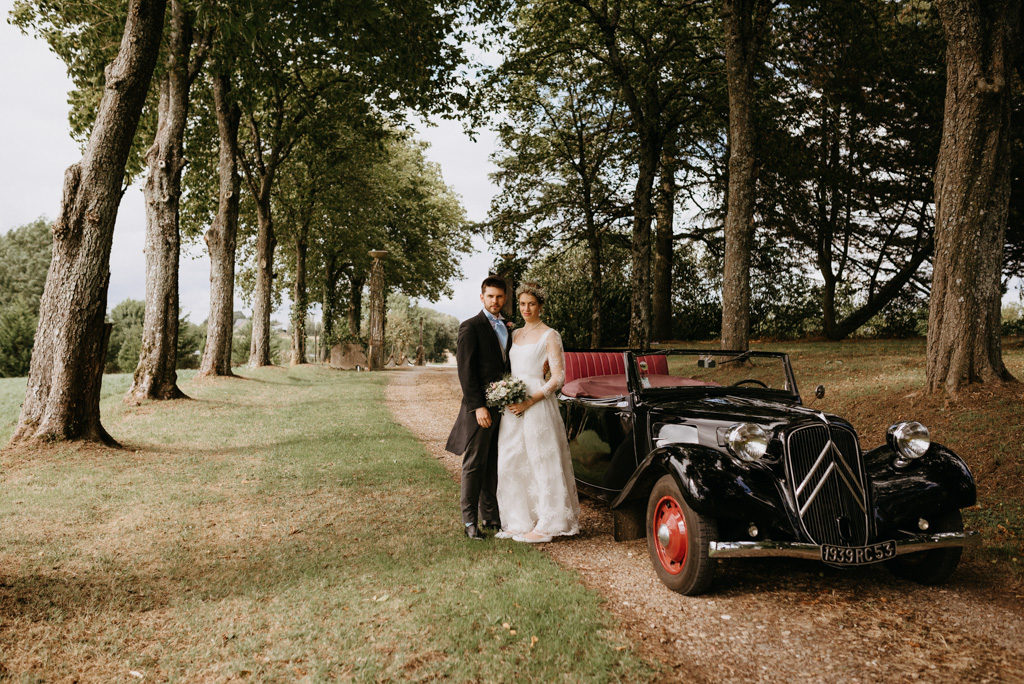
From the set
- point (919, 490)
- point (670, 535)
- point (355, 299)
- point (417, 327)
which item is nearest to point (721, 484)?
point (670, 535)

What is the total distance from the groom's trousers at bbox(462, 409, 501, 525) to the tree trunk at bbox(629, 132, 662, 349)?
39.6ft

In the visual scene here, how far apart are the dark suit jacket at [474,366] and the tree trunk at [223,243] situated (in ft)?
45.9

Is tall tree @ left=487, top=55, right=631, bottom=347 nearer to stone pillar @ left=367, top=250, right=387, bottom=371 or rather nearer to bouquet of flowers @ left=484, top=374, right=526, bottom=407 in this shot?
stone pillar @ left=367, top=250, right=387, bottom=371

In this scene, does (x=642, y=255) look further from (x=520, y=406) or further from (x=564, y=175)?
(x=520, y=406)

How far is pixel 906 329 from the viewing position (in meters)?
23.0

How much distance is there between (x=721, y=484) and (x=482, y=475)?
2.26 meters

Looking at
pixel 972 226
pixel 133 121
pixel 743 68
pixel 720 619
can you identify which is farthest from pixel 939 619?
pixel 743 68

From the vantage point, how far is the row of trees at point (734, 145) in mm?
15575

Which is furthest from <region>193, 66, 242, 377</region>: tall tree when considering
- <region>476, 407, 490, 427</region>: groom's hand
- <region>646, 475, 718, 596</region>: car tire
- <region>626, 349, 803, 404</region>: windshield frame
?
<region>646, 475, 718, 596</region>: car tire

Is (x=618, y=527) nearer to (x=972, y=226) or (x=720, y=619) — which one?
(x=720, y=619)

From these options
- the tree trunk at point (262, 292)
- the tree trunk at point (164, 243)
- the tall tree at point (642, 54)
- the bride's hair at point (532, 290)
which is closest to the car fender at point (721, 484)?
the bride's hair at point (532, 290)

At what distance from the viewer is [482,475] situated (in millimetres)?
5520

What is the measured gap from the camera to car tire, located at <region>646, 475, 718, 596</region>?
157 inches

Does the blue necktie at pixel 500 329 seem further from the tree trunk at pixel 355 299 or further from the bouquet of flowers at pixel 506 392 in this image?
the tree trunk at pixel 355 299
